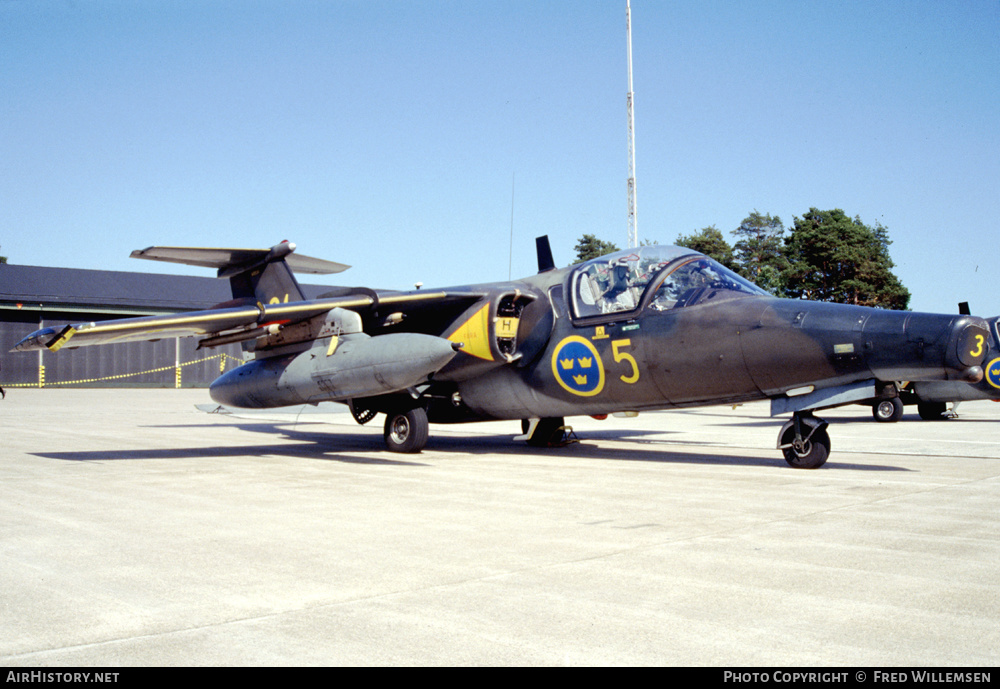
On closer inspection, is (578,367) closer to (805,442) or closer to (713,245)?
(805,442)

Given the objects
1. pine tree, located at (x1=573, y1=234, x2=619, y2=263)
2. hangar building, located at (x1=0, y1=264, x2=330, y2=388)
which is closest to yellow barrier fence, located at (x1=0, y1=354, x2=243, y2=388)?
hangar building, located at (x1=0, y1=264, x2=330, y2=388)

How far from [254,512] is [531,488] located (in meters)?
2.86

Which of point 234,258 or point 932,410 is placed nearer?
point 234,258

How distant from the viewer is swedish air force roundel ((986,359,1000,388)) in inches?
672

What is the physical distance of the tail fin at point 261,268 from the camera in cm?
1380

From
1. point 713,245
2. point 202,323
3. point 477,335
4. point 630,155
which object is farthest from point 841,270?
point 202,323

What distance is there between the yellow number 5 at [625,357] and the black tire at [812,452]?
6.59 ft

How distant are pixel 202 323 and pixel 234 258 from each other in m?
3.49

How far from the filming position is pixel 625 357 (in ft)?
34.3

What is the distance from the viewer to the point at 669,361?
10094mm

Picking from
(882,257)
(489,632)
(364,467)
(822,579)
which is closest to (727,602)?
(822,579)

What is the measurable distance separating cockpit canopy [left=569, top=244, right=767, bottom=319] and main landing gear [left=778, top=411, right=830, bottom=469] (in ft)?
5.47

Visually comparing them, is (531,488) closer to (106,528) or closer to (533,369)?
(533,369)

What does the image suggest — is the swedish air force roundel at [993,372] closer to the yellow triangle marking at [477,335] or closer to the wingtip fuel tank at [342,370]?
the yellow triangle marking at [477,335]
